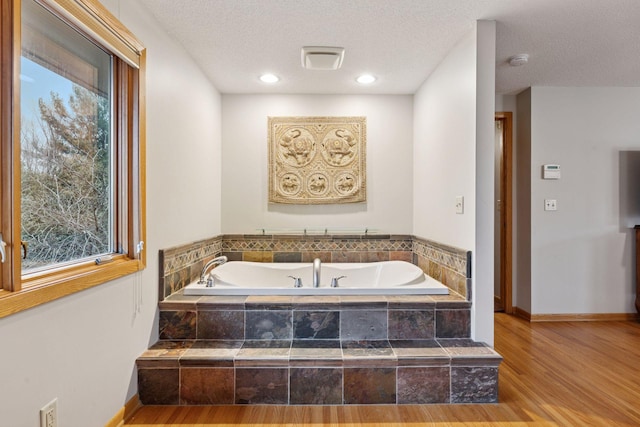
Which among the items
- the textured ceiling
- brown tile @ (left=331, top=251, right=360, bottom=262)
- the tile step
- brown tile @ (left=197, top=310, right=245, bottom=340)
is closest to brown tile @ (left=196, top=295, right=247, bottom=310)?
brown tile @ (left=197, top=310, right=245, bottom=340)

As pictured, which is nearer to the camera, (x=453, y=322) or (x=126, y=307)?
(x=126, y=307)

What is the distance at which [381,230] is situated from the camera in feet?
11.1

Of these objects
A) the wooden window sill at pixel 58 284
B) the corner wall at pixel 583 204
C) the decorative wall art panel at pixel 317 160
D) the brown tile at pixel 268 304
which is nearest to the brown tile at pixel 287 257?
the decorative wall art panel at pixel 317 160

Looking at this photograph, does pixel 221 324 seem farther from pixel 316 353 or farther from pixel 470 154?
pixel 470 154

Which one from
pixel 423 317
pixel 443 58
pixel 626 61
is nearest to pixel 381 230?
pixel 423 317

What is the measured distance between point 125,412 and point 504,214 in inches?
138

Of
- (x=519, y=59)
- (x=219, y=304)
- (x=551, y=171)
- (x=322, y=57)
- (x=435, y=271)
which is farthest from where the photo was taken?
(x=551, y=171)

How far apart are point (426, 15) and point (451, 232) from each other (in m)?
1.37

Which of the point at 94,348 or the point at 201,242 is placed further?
the point at 201,242

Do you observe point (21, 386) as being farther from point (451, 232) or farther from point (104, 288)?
point (451, 232)

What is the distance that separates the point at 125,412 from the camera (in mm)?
1747

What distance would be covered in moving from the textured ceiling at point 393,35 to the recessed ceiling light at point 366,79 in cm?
6

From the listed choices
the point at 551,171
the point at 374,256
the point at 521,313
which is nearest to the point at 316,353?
the point at 374,256

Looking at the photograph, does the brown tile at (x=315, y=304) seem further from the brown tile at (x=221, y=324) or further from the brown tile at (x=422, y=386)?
the brown tile at (x=422, y=386)
